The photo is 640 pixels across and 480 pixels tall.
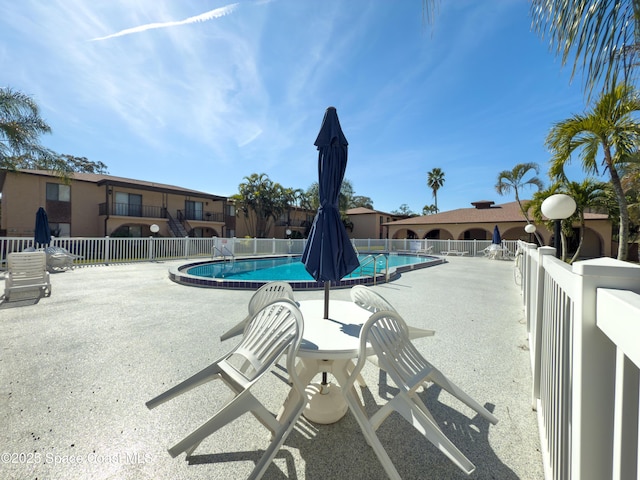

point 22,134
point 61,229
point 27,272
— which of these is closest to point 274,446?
point 27,272

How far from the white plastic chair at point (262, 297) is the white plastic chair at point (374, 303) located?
2.73 ft

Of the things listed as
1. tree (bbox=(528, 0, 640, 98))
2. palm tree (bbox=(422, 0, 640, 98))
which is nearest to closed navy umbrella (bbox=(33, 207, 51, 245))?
palm tree (bbox=(422, 0, 640, 98))

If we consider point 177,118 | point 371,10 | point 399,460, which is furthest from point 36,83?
point 399,460

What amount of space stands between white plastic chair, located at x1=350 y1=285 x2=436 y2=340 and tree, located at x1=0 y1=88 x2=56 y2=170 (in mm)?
17543

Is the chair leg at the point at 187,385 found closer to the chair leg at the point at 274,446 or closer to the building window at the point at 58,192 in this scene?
the chair leg at the point at 274,446

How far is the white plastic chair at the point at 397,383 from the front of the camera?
1.57 m

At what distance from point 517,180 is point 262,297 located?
76.7 ft

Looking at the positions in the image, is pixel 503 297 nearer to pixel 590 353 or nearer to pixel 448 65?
pixel 590 353

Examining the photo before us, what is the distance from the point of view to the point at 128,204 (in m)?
20.4

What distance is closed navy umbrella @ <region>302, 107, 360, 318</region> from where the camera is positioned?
9.45 ft

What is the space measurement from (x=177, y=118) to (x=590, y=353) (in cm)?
1475

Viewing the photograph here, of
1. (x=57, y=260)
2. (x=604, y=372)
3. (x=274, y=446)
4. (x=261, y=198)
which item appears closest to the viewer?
(x=604, y=372)

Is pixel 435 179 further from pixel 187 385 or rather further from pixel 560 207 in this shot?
pixel 187 385

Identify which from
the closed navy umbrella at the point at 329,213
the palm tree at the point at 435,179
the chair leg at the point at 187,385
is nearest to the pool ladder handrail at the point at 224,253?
the closed navy umbrella at the point at 329,213
